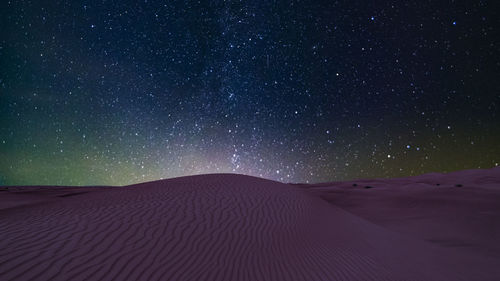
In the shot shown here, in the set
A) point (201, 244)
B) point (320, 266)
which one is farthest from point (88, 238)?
point (320, 266)

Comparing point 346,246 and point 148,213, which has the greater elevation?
point 148,213

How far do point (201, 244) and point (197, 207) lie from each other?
1.22m

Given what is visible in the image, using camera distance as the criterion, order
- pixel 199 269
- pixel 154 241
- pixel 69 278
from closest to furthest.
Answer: pixel 69 278 → pixel 199 269 → pixel 154 241

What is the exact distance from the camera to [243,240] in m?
3.06

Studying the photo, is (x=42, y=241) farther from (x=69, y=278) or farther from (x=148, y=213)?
(x=148, y=213)

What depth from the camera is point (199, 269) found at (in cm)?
228

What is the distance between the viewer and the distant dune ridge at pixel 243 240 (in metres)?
2.23

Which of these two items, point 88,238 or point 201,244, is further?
point 201,244

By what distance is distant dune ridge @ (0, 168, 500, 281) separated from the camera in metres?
2.23

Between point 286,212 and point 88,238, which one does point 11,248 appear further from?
point 286,212

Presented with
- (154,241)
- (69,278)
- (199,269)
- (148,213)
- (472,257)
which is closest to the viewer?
(69,278)

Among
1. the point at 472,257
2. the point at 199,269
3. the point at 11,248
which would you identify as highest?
the point at 11,248

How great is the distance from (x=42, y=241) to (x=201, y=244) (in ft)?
4.72

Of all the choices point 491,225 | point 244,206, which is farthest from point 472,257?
point 244,206
